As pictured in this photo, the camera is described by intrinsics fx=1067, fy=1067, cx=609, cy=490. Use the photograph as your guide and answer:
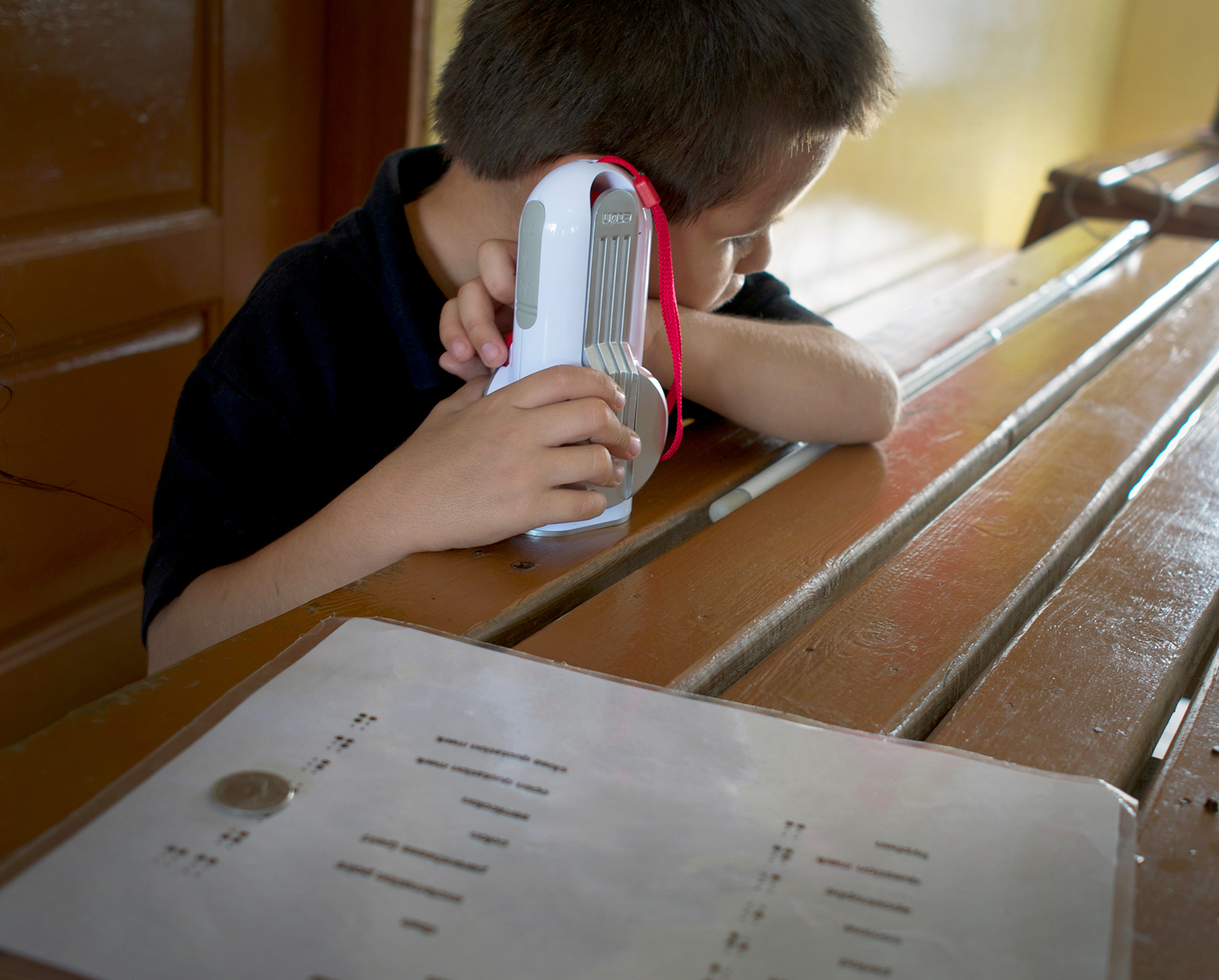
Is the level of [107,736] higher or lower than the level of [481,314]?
lower

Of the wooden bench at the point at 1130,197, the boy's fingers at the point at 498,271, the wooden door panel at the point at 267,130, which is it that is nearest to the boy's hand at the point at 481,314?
the boy's fingers at the point at 498,271

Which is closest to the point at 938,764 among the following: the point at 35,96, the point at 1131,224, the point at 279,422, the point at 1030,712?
the point at 1030,712

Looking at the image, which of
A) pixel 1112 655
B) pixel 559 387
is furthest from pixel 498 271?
pixel 1112 655

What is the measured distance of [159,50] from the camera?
145cm

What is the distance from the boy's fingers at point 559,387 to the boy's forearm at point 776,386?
9.3 inches

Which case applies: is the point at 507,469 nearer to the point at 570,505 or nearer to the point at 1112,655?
the point at 570,505

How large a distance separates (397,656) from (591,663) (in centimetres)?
10

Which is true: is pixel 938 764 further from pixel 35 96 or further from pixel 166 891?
pixel 35 96

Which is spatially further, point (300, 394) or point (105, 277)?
point (105, 277)

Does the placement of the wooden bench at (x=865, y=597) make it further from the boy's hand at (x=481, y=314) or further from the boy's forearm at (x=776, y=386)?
the boy's hand at (x=481, y=314)

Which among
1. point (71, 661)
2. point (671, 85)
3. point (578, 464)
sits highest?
point (671, 85)

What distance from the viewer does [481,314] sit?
2.52ft

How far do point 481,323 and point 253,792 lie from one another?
1.37ft

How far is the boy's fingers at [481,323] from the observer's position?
746 millimetres
